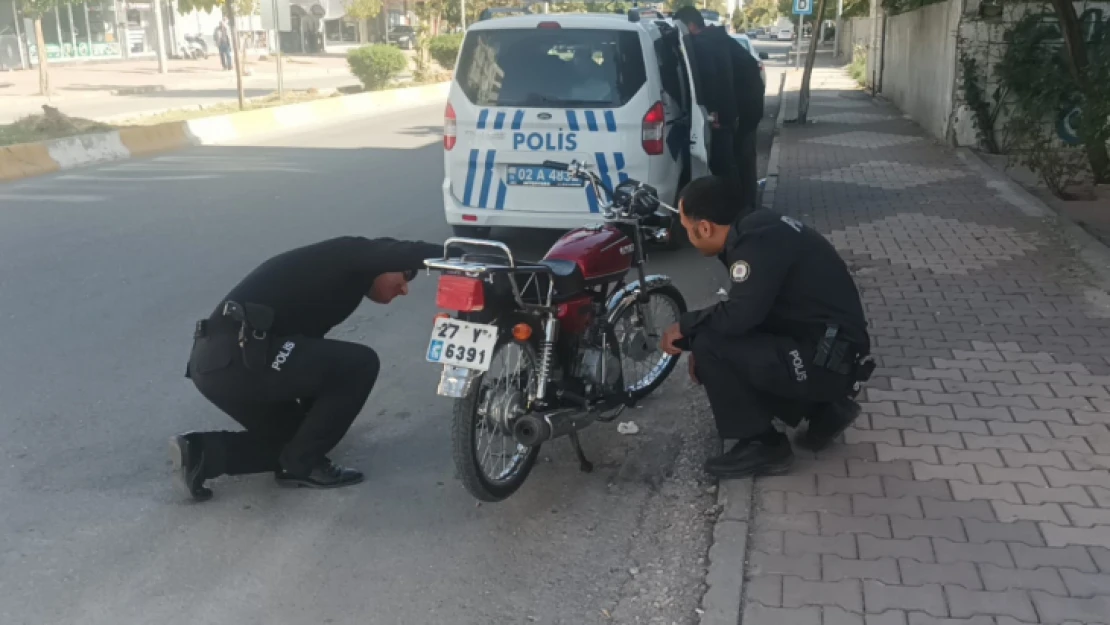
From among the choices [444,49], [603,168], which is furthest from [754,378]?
[444,49]

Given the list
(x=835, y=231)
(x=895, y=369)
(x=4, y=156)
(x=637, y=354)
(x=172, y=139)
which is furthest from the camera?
(x=172, y=139)

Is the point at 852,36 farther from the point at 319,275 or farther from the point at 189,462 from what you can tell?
the point at 189,462

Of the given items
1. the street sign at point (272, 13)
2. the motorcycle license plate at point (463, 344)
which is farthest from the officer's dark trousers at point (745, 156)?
the street sign at point (272, 13)

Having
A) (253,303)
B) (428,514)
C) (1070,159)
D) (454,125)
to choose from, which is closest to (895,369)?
(428,514)

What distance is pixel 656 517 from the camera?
4273 mm

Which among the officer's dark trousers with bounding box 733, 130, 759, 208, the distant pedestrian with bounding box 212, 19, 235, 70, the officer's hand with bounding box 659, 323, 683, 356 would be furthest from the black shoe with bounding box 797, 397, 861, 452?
the distant pedestrian with bounding box 212, 19, 235, 70

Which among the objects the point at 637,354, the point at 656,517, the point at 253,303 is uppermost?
the point at 253,303

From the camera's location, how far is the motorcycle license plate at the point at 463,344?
3.86 metres

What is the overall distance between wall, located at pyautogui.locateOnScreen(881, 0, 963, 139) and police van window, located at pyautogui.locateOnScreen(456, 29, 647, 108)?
25.8 ft

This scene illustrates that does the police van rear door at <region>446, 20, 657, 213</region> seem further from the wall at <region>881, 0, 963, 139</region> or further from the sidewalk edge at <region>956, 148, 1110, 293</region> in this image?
the wall at <region>881, 0, 963, 139</region>

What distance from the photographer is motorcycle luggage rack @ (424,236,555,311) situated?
12.7 feet

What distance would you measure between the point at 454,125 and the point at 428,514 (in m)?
4.50

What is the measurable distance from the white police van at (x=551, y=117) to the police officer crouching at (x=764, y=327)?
3.60 meters

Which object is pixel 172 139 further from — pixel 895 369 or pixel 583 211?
pixel 895 369
